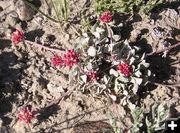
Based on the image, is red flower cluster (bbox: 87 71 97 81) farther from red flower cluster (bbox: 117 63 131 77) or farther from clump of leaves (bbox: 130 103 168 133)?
clump of leaves (bbox: 130 103 168 133)

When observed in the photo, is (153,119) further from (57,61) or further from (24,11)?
(24,11)

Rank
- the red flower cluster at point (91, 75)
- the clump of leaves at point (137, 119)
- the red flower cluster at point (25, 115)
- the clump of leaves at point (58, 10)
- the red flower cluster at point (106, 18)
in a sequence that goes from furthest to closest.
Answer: the clump of leaves at point (58, 10), the red flower cluster at point (106, 18), the red flower cluster at point (91, 75), the red flower cluster at point (25, 115), the clump of leaves at point (137, 119)

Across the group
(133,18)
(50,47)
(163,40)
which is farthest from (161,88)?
(50,47)

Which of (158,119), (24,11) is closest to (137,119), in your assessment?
(158,119)

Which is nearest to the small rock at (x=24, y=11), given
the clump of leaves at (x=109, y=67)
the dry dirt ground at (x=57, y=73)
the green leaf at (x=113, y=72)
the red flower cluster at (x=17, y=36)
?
the dry dirt ground at (x=57, y=73)

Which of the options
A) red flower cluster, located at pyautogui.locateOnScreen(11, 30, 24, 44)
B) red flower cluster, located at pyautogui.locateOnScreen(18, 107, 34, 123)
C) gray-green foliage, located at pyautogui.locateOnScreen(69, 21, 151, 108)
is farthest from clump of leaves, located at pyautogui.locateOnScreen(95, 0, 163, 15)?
red flower cluster, located at pyautogui.locateOnScreen(18, 107, 34, 123)

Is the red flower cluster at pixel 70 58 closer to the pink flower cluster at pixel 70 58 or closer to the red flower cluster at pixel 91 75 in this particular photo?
the pink flower cluster at pixel 70 58

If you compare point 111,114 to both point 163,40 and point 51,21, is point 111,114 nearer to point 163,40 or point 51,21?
point 163,40
